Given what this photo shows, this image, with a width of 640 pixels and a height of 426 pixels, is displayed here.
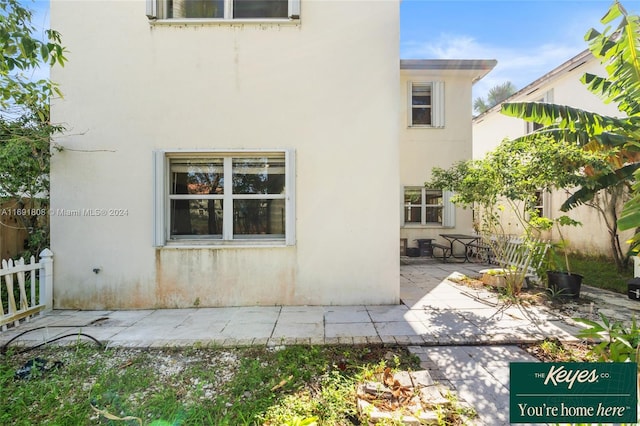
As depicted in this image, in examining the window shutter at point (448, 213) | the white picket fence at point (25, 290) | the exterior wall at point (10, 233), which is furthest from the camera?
the window shutter at point (448, 213)

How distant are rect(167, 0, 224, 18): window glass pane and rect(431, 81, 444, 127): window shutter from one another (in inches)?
327

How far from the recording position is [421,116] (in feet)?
36.4

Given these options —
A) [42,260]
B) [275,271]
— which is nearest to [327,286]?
[275,271]

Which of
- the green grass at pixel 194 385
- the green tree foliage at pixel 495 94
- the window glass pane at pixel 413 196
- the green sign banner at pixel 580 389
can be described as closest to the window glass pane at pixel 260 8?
the green grass at pixel 194 385

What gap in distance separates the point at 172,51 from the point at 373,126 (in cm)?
408

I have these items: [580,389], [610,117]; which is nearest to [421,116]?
Answer: [610,117]

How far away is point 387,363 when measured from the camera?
3328 mm

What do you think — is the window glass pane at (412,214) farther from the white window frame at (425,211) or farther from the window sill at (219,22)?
the window sill at (219,22)

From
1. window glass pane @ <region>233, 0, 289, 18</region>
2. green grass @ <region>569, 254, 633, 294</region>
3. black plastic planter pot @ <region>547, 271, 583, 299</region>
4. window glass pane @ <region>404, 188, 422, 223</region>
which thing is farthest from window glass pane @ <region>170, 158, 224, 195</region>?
green grass @ <region>569, 254, 633, 294</region>

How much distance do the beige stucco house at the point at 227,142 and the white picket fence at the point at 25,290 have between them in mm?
190

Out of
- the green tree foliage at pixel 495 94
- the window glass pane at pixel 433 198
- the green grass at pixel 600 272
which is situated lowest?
the green grass at pixel 600 272

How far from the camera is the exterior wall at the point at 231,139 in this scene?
5.25 metres

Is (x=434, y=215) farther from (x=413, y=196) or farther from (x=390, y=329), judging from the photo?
(x=390, y=329)

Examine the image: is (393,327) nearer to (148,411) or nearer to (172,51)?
(148,411)
